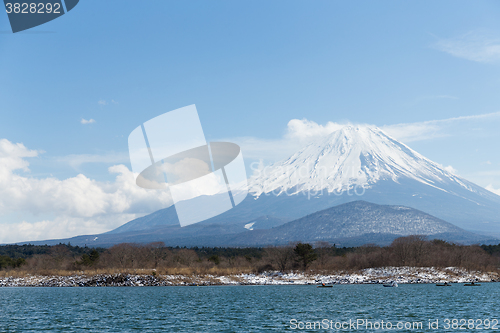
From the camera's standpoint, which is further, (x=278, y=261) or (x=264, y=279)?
(x=278, y=261)

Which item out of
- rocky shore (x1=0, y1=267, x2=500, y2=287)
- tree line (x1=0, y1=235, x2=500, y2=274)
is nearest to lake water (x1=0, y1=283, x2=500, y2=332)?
rocky shore (x1=0, y1=267, x2=500, y2=287)

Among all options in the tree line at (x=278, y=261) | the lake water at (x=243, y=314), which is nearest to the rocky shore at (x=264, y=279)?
the tree line at (x=278, y=261)

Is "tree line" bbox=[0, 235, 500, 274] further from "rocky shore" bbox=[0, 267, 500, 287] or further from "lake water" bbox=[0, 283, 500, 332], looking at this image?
"lake water" bbox=[0, 283, 500, 332]

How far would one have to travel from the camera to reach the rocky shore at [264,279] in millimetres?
107438

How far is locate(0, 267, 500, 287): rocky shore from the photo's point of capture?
107438mm

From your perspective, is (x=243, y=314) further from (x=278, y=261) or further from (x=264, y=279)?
(x=278, y=261)

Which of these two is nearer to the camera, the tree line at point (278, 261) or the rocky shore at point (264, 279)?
the rocky shore at point (264, 279)

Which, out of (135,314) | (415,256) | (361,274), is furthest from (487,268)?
(135,314)

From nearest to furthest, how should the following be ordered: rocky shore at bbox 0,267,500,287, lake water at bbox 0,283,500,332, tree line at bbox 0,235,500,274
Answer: lake water at bbox 0,283,500,332 → rocky shore at bbox 0,267,500,287 → tree line at bbox 0,235,500,274

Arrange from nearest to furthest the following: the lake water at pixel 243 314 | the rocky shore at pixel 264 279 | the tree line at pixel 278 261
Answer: the lake water at pixel 243 314 → the rocky shore at pixel 264 279 → the tree line at pixel 278 261

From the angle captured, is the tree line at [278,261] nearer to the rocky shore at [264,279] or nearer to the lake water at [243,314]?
the rocky shore at [264,279]

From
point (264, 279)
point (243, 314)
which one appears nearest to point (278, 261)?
point (264, 279)

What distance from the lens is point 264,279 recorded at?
111875 millimetres

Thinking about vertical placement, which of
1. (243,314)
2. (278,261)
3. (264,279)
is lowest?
(264,279)
